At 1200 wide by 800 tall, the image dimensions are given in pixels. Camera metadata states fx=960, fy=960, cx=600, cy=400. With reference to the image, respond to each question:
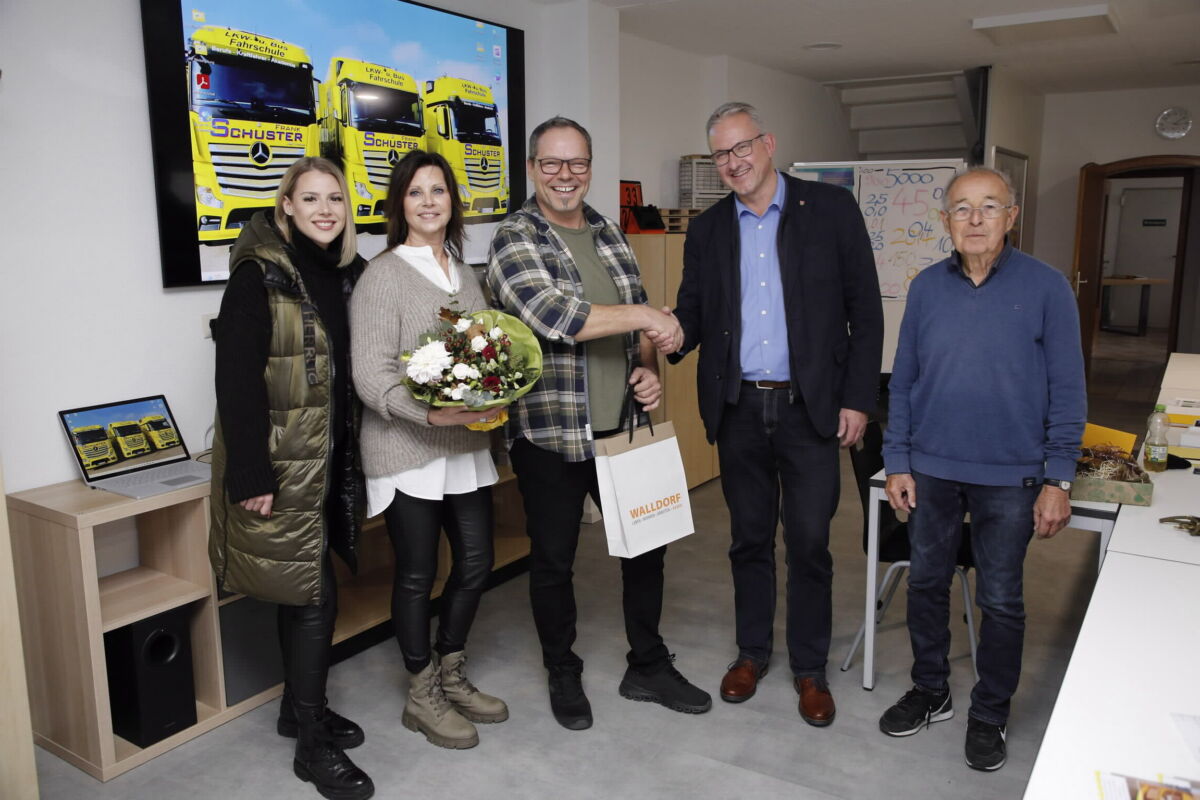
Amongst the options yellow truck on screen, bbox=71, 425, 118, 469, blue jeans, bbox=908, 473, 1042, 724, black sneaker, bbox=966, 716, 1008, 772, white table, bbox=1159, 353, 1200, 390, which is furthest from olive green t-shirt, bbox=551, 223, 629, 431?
white table, bbox=1159, 353, 1200, 390

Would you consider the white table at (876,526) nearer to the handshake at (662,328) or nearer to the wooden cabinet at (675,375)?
the handshake at (662,328)

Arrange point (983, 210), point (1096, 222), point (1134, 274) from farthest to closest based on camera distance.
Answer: point (1134, 274) → point (1096, 222) → point (983, 210)

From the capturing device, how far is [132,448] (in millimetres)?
2898

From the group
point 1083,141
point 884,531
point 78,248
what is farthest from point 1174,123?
point 78,248

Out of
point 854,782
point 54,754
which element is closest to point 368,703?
point 54,754

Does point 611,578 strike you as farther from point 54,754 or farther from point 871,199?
point 871,199

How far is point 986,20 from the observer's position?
565cm

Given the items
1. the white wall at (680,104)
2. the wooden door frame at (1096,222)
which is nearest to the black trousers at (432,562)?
the white wall at (680,104)

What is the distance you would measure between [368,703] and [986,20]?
5102 mm

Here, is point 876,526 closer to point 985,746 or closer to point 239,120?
point 985,746

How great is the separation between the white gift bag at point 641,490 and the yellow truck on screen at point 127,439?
55.7 inches

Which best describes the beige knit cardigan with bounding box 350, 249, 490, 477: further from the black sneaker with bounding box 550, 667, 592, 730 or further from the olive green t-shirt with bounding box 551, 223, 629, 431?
the black sneaker with bounding box 550, 667, 592, 730

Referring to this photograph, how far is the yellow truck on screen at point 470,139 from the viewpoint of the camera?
3977mm

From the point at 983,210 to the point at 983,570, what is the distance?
3.09 ft
